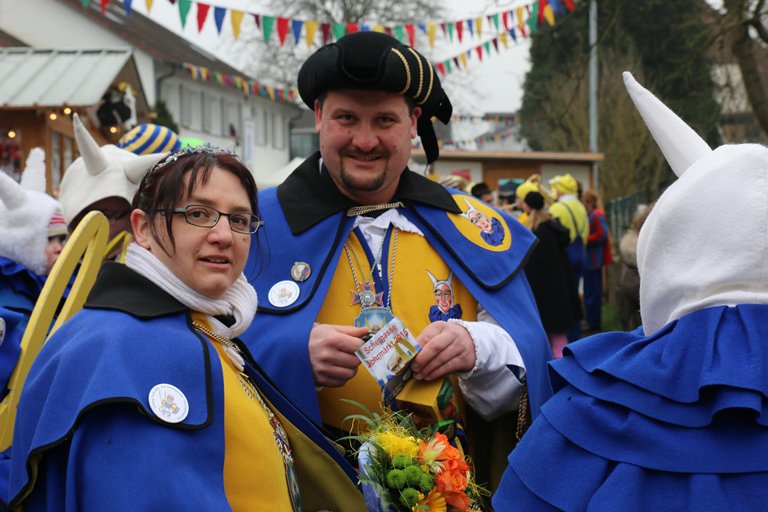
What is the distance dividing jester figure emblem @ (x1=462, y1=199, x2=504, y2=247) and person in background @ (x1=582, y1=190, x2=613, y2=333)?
11.2m

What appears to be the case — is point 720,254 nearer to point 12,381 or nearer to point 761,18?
point 12,381

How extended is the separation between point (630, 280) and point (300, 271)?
807 cm

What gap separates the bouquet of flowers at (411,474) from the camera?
2686mm

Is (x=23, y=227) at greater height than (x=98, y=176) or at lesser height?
lesser

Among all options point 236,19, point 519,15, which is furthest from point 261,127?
point 236,19

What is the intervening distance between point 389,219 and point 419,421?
794 mm

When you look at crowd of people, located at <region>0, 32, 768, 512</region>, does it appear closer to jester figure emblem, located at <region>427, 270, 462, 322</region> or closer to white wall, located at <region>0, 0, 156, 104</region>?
jester figure emblem, located at <region>427, 270, 462, 322</region>

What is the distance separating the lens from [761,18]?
906cm

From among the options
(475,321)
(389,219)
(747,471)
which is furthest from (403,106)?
(747,471)

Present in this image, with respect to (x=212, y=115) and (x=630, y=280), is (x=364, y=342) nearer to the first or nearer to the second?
(x=630, y=280)

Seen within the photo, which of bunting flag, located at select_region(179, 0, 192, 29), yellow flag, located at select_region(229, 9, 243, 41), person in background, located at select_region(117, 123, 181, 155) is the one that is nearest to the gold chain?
person in background, located at select_region(117, 123, 181, 155)

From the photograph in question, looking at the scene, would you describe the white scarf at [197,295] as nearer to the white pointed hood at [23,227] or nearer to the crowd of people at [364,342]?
the crowd of people at [364,342]

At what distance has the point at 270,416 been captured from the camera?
2.75 meters

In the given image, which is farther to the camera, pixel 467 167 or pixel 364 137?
pixel 467 167
